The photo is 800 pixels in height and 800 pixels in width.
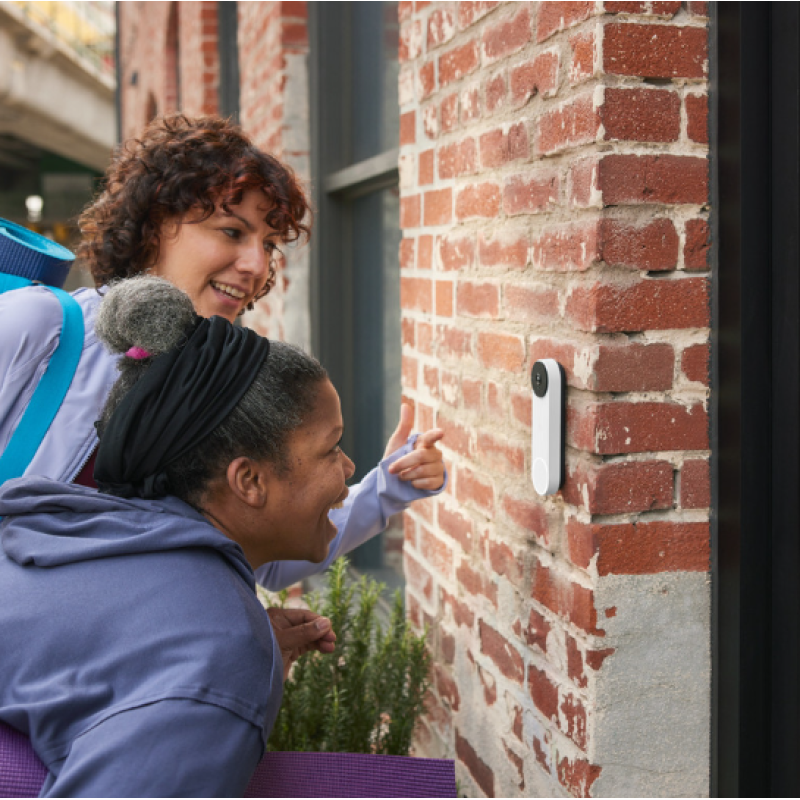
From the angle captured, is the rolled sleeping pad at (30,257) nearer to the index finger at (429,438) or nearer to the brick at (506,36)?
the index finger at (429,438)

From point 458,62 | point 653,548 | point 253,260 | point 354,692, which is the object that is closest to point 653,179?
point 653,548

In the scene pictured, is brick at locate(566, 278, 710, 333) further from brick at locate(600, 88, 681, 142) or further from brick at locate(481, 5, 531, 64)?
brick at locate(481, 5, 531, 64)

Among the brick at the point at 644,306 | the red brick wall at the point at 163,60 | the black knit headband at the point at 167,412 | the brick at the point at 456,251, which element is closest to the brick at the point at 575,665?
the brick at the point at 644,306

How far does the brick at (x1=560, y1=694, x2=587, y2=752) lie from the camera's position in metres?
1.63

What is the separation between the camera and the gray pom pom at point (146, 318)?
4.48 feet

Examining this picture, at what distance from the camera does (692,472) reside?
162 centimetres

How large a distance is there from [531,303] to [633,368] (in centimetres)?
30

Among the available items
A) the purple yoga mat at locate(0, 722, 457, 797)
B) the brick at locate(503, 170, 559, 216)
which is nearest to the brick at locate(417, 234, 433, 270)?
the brick at locate(503, 170, 559, 216)

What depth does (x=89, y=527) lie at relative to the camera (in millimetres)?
1237

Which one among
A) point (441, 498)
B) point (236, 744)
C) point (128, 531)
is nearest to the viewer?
point (236, 744)

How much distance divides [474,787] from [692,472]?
1031 mm
